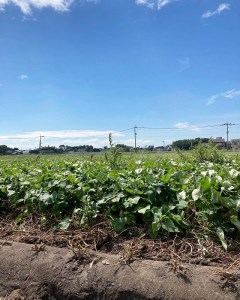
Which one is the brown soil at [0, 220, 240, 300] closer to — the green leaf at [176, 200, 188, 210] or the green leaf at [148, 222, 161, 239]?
the green leaf at [148, 222, 161, 239]

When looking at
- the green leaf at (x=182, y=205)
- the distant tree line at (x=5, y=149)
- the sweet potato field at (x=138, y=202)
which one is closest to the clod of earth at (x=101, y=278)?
the sweet potato field at (x=138, y=202)

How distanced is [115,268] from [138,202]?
77 cm

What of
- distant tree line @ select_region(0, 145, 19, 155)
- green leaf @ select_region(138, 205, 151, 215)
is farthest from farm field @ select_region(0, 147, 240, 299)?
distant tree line @ select_region(0, 145, 19, 155)

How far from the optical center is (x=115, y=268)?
246 centimetres

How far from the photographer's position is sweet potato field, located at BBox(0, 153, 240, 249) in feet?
8.91

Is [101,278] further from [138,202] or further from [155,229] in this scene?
[138,202]

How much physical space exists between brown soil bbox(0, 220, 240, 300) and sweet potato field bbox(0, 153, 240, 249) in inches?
5.2

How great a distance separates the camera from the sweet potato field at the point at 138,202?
2717mm

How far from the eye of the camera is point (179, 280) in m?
2.24

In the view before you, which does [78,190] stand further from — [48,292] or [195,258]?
[195,258]

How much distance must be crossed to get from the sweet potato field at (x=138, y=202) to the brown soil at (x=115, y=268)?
0.43ft

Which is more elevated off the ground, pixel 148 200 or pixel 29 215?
pixel 148 200

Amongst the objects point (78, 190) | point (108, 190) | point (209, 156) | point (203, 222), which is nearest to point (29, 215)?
point (78, 190)

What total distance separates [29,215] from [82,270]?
4.57 ft
